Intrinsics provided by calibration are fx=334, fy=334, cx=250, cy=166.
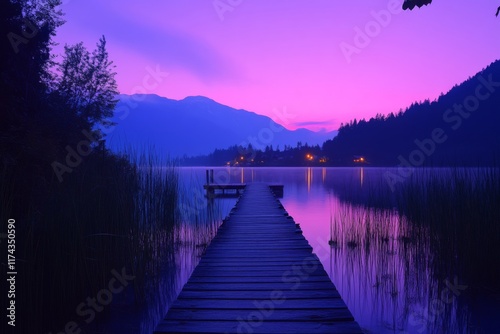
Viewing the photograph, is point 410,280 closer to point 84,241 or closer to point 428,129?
point 84,241

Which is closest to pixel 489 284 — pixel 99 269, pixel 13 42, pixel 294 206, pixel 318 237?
pixel 99 269

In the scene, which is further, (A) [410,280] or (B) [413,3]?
(A) [410,280]

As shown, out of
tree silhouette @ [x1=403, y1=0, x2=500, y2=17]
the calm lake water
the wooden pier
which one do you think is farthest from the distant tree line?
tree silhouette @ [x1=403, y1=0, x2=500, y2=17]

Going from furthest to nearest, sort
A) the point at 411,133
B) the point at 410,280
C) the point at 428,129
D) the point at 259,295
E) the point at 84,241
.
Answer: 1. the point at 411,133
2. the point at 428,129
3. the point at 410,280
4. the point at 84,241
5. the point at 259,295

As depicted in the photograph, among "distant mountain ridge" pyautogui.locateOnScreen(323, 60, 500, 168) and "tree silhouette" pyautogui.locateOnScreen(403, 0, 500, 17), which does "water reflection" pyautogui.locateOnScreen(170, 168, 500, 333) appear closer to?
"tree silhouette" pyautogui.locateOnScreen(403, 0, 500, 17)

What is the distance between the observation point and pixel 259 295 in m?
3.12

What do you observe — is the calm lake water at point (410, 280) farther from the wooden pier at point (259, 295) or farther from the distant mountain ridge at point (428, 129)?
the distant mountain ridge at point (428, 129)

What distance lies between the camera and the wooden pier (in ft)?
8.30

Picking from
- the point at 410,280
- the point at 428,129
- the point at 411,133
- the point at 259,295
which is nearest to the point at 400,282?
the point at 410,280

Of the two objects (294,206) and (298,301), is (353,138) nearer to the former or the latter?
(294,206)

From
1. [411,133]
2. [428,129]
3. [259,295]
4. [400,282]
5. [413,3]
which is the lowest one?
[400,282]

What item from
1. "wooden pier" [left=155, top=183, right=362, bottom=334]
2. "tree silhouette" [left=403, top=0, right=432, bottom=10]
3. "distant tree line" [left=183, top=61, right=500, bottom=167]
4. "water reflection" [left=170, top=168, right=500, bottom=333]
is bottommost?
"water reflection" [left=170, top=168, right=500, bottom=333]

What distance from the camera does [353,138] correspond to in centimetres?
9819

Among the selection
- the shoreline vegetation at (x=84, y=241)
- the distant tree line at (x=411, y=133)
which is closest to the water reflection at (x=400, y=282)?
the shoreline vegetation at (x=84, y=241)
